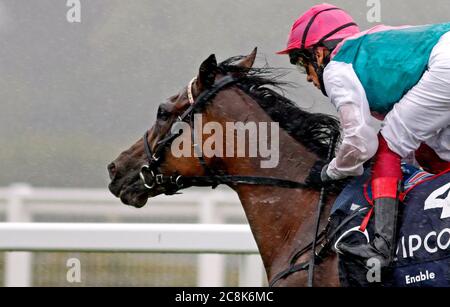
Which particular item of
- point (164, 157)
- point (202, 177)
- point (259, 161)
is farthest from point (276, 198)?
point (164, 157)

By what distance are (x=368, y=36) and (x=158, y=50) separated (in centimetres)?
1080

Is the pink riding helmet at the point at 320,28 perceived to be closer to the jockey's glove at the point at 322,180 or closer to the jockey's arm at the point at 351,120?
the jockey's arm at the point at 351,120

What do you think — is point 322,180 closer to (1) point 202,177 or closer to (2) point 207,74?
(1) point 202,177

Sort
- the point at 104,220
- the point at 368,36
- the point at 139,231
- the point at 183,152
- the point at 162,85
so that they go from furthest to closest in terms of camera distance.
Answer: the point at 162,85
the point at 104,220
the point at 139,231
the point at 183,152
the point at 368,36

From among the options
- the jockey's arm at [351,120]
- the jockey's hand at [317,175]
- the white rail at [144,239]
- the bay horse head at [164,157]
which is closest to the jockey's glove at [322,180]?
the jockey's hand at [317,175]

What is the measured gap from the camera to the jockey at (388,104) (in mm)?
3318

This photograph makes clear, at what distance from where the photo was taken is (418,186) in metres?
3.35

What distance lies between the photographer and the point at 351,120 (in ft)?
11.0

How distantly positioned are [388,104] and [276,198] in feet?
1.97

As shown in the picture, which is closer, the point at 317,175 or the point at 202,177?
the point at 317,175

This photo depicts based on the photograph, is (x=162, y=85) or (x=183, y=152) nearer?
(x=183, y=152)
